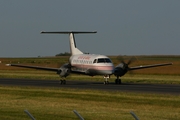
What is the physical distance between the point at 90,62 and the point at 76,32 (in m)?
9.68

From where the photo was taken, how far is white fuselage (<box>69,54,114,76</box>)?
44.6m

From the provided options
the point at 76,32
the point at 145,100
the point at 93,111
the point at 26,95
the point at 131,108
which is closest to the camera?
the point at 93,111

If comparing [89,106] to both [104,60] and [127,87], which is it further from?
[104,60]

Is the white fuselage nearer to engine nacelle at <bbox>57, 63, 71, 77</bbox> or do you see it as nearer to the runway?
the runway

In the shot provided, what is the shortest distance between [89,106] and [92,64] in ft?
71.2

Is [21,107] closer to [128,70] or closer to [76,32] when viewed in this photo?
[128,70]

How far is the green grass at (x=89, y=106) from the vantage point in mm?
20656

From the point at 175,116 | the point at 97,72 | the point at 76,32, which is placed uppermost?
the point at 76,32

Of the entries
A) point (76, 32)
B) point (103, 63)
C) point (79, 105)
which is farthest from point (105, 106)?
point (76, 32)

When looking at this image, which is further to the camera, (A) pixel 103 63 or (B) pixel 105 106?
(A) pixel 103 63

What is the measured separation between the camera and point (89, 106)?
24688 mm

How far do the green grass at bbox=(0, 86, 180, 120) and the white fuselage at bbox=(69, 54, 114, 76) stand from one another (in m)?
12.7

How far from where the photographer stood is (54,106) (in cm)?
2461

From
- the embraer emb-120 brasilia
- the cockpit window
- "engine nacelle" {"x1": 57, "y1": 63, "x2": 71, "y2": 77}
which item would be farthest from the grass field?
the cockpit window
